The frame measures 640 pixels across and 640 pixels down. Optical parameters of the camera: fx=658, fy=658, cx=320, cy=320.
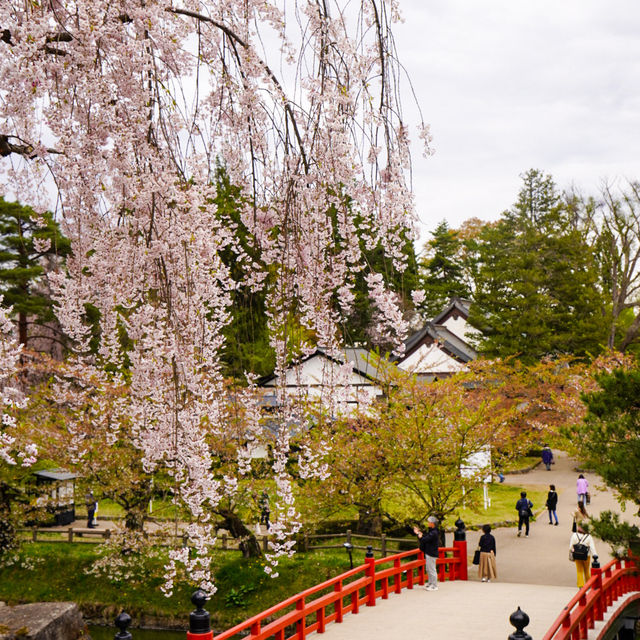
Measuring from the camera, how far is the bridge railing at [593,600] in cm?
691

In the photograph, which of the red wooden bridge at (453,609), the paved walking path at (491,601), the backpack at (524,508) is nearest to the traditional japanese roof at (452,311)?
the paved walking path at (491,601)

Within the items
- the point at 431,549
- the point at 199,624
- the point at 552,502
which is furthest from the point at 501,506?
the point at 199,624

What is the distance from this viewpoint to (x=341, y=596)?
26.1 feet

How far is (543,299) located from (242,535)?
16.8 meters

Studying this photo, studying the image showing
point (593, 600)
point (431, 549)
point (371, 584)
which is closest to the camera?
point (593, 600)

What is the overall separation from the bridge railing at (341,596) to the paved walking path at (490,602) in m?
0.17

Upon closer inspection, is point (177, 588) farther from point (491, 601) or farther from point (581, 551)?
point (581, 551)

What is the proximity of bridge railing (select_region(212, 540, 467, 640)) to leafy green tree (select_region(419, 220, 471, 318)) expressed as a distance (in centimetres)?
2867

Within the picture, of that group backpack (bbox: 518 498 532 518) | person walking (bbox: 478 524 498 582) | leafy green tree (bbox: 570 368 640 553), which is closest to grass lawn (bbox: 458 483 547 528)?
backpack (bbox: 518 498 532 518)

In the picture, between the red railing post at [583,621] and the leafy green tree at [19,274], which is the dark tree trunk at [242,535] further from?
the leafy green tree at [19,274]

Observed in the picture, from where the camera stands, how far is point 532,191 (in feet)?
139

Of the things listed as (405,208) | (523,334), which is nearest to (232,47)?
(405,208)

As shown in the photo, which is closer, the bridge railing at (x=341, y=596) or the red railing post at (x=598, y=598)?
the bridge railing at (x=341, y=596)

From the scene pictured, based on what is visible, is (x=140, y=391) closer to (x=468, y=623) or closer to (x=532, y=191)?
(x=468, y=623)
